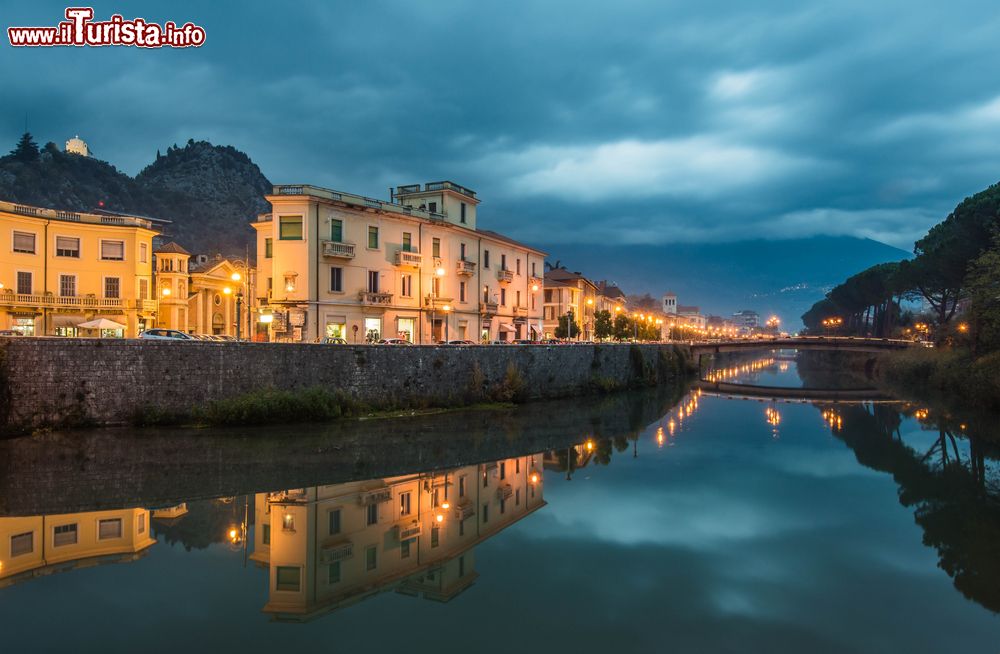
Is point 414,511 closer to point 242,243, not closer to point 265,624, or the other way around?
point 265,624

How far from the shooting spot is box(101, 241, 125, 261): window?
131 ft

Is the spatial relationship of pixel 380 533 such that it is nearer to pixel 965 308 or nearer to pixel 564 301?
pixel 564 301

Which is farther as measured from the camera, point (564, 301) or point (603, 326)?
point (564, 301)

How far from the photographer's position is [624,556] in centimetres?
1299

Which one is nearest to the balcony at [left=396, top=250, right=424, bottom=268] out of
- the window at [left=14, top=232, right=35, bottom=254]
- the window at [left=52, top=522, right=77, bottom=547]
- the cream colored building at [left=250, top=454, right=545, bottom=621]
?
the window at [left=14, top=232, right=35, bottom=254]

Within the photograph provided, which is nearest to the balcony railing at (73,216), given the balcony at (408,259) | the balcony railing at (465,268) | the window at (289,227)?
the window at (289,227)

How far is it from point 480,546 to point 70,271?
3928 cm

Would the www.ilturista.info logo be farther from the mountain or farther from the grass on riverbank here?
the mountain

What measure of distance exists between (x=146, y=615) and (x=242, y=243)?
140 meters

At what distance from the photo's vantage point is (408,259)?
139 feet

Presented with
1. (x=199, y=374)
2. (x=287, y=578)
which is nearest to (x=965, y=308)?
(x=199, y=374)

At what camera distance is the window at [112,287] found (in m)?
39.9

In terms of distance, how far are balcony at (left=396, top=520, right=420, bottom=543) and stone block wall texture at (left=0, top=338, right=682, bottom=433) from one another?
14.9m

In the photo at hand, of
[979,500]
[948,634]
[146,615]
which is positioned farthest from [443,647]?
[979,500]
